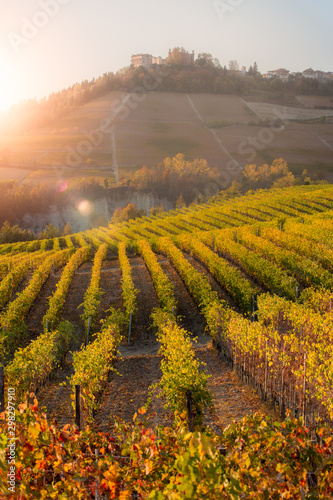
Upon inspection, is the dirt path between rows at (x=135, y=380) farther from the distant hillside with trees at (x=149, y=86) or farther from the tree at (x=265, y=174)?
the distant hillside with trees at (x=149, y=86)

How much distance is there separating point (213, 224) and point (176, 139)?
3847 inches

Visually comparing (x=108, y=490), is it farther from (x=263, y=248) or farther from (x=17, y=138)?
(x=17, y=138)

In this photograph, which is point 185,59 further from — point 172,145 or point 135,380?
point 135,380

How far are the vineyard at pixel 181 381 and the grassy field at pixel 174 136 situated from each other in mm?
93562

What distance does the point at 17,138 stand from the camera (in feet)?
459

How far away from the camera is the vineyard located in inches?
174

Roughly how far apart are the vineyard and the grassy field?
93.6 meters

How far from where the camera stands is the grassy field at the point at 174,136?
401 feet

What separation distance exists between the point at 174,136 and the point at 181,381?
13349 centimetres

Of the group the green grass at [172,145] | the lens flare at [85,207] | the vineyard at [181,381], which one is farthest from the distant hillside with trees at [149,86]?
the vineyard at [181,381]

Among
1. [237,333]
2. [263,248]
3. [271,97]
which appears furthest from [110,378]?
[271,97]

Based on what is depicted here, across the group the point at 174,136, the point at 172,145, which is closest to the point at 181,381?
the point at 172,145

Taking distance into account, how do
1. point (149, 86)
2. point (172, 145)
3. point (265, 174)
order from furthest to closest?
point (149, 86) < point (172, 145) < point (265, 174)

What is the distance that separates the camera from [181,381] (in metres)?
8.69
